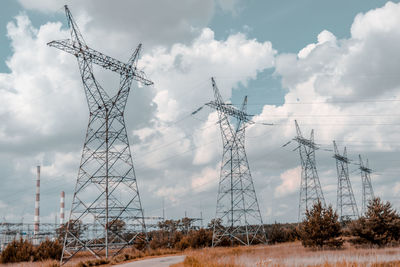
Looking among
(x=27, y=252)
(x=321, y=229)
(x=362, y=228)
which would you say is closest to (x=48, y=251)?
(x=27, y=252)

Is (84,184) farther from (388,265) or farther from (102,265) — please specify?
(388,265)

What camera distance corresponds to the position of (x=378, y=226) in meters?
36.2

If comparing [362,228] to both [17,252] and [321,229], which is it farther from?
[17,252]

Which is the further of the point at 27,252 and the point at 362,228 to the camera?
the point at 362,228

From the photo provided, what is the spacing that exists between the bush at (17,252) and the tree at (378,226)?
3176 centimetres

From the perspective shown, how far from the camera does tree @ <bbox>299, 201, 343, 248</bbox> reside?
36281 millimetres

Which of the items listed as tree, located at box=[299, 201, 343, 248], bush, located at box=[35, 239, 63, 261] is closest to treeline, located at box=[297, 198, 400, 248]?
tree, located at box=[299, 201, 343, 248]

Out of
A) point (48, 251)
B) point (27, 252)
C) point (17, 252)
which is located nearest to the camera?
point (17, 252)

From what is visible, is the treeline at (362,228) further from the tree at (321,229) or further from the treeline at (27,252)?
the treeline at (27,252)

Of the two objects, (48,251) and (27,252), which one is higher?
(27,252)

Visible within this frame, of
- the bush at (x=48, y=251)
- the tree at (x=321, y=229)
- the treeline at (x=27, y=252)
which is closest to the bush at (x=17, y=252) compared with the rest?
the treeline at (x=27, y=252)

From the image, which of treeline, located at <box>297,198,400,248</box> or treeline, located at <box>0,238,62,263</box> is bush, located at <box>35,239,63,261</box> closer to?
treeline, located at <box>0,238,62,263</box>

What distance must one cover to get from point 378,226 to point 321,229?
5.58 m

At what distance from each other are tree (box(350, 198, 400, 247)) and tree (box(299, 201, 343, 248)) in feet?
7.32
